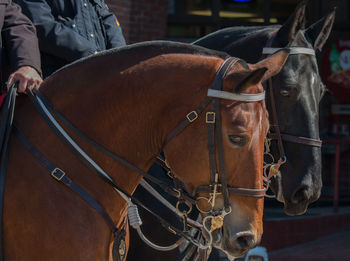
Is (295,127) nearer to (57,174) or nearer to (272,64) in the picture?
(272,64)

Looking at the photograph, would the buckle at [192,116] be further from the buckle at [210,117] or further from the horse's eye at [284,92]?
the horse's eye at [284,92]

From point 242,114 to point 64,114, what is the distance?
0.80 metres

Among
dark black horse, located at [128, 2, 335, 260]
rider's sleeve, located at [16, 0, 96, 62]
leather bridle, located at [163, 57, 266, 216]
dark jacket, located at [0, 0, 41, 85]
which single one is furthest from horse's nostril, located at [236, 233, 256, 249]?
rider's sleeve, located at [16, 0, 96, 62]

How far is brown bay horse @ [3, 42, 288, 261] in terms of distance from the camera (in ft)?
9.48

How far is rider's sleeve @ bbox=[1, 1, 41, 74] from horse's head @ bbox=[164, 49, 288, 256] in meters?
0.88

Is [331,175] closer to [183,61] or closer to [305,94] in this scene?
[305,94]

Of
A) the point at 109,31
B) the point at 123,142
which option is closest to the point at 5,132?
the point at 123,142

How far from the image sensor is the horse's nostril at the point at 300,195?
392cm

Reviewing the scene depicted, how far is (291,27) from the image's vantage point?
4125 millimetres

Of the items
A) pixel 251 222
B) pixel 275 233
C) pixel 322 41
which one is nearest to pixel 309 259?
pixel 275 233

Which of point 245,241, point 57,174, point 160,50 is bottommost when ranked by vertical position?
point 245,241

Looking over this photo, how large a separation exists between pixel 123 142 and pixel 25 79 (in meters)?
0.54

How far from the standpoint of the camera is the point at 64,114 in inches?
121

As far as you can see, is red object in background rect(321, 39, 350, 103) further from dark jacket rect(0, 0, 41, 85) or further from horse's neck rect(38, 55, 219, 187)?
horse's neck rect(38, 55, 219, 187)
